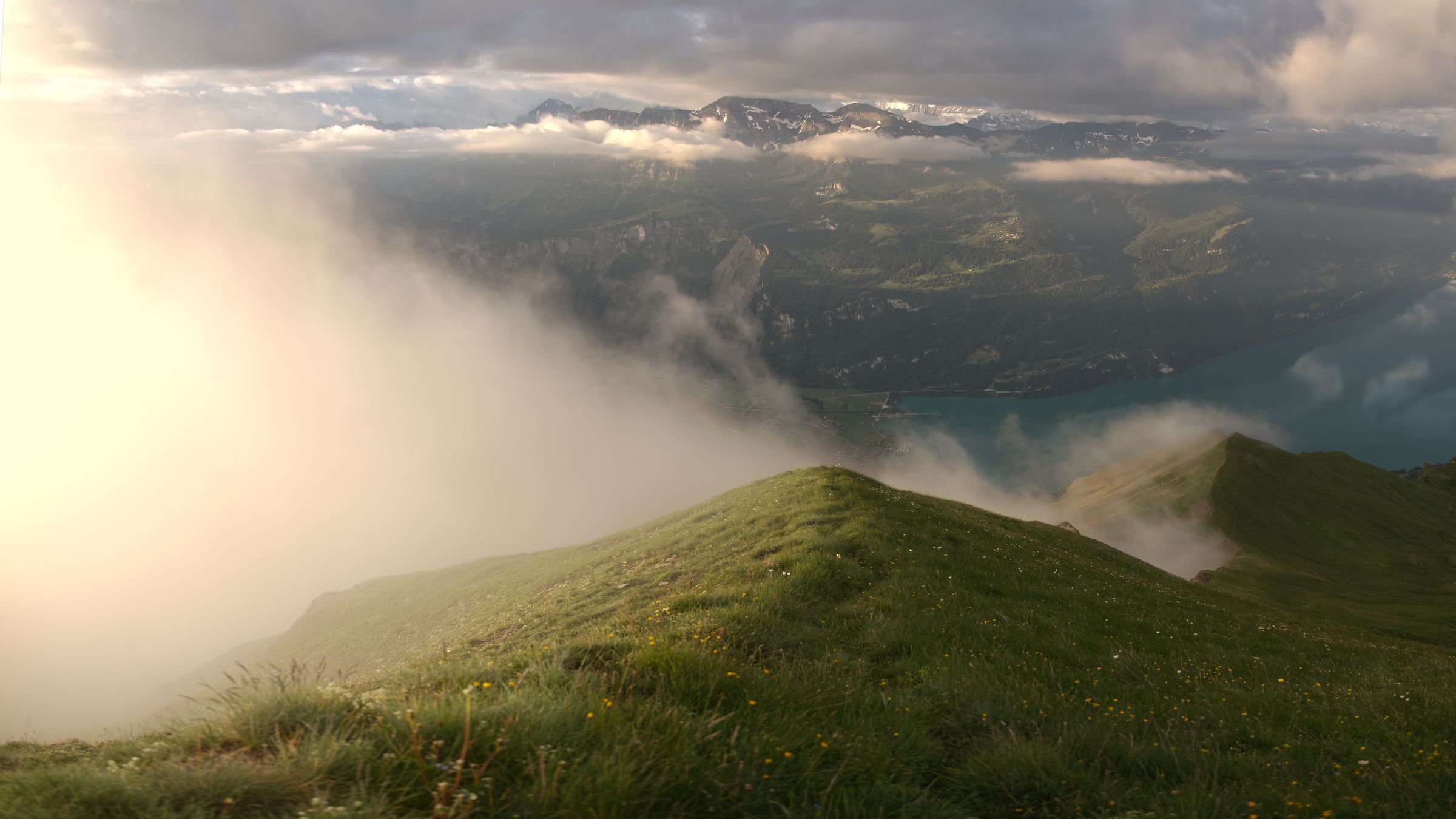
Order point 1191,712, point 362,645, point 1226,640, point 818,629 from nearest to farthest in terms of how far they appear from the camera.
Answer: point 1191,712
point 818,629
point 1226,640
point 362,645

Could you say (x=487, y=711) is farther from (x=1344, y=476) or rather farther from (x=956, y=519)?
(x=1344, y=476)

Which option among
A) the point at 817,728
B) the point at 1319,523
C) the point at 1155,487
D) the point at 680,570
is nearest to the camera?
the point at 817,728

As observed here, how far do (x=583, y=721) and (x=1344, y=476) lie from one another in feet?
526

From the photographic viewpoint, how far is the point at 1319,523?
10656 cm

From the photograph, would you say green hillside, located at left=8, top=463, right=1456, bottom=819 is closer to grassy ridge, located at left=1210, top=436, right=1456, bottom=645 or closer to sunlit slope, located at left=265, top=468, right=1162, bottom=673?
sunlit slope, located at left=265, top=468, right=1162, bottom=673

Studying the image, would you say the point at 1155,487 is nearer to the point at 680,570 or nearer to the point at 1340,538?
the point at 1340,538

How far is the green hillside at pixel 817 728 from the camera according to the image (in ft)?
18.1

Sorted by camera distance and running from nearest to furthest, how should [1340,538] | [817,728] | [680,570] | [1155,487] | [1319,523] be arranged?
1. [817,728]
2. [680,570]
3. [1340,538]
4. [1319,523]
5. [1155,487]

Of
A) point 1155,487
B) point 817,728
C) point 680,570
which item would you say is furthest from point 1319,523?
point 817,728

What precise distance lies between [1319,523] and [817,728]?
135 meters

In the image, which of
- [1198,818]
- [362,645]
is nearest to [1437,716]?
[1198,818]

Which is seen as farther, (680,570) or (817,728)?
(680,570)

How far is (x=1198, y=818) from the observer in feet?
20.0

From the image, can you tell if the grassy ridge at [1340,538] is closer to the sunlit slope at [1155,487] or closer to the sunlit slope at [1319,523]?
the sunlit slope at [1319,523]
